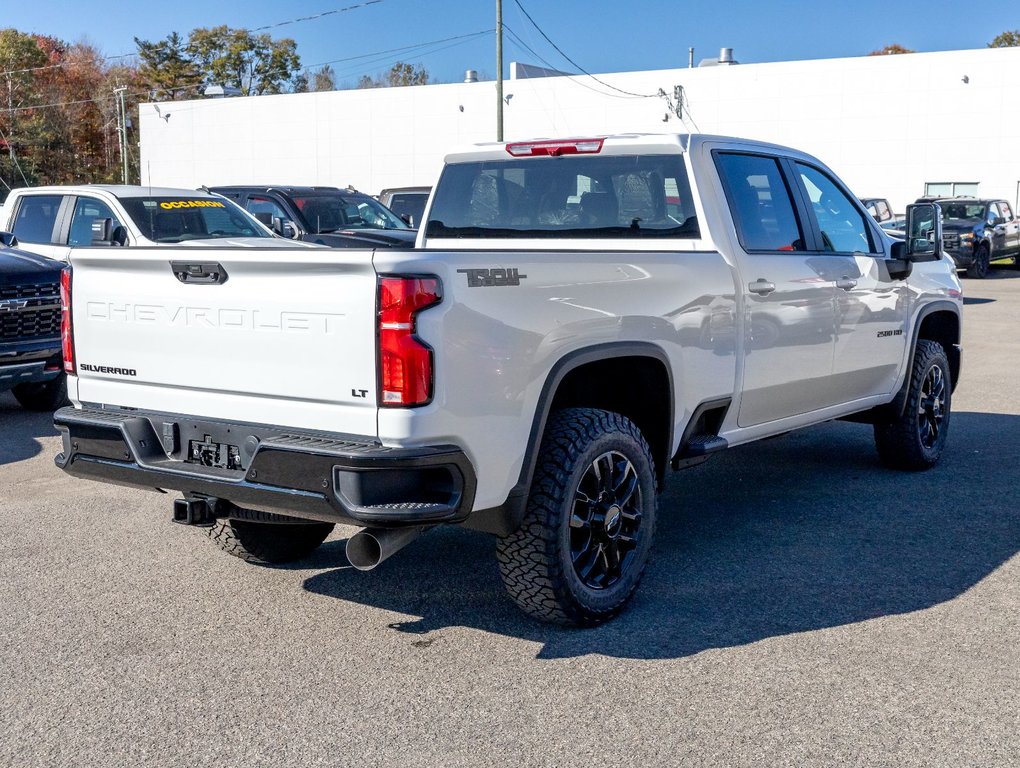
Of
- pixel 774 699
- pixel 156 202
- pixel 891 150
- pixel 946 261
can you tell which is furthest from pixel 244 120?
pixel 774 699

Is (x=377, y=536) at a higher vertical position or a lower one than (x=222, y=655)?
higher

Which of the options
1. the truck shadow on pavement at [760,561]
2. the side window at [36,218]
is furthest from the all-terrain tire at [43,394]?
the truck shadow on pavement at [760,561]

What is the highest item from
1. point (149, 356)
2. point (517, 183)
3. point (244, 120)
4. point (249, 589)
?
point (244, 120)

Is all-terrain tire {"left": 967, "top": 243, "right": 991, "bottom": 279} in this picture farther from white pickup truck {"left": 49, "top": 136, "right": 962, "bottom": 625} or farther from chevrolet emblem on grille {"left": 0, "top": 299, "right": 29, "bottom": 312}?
chevrolet emblem on grille {"left": 0, "top": 299, "right": 29, "bottom": 312}

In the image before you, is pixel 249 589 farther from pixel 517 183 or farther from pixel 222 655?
pixel 517 183

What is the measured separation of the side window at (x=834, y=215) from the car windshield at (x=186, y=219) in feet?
21.4

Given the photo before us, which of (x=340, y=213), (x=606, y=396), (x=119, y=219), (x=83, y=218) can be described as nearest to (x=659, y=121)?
(x=340, y=213)

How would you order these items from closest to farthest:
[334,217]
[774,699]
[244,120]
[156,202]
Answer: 1. [774,699]
2. [156,202]
3. [334,217]
4. [244,120]

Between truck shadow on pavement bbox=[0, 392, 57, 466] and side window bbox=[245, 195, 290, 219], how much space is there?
5.86 m

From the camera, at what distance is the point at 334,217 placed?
16266 millimetres

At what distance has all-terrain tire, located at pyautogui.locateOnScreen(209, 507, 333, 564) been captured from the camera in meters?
5.41

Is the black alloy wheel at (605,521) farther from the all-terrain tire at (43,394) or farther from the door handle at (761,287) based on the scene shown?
the all-terrain tire at (43,394)

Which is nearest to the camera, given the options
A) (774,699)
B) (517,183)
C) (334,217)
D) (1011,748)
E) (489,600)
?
(1011,748)

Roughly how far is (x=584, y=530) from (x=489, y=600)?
619 millimetres
